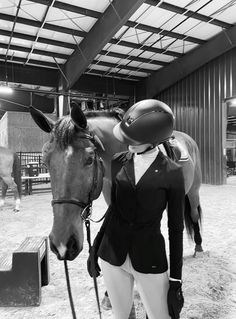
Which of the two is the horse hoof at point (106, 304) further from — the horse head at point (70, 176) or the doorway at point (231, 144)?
the doorway at point (231, 144)

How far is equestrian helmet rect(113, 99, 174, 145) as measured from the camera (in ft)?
3.21

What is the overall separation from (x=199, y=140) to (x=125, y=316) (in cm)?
971

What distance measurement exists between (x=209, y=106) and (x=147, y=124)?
9584 mm

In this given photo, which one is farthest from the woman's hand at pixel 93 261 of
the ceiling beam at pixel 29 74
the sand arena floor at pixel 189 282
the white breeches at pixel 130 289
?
the ceiling beam at pixel 29 74

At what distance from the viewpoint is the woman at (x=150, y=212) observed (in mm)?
996

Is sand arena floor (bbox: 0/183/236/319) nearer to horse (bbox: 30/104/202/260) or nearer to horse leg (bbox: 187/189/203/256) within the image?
horse leg (bbox: 187/189/203/256)

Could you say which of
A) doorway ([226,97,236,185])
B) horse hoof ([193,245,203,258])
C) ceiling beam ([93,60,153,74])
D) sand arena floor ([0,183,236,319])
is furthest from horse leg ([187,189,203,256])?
ceiling beam ([93,60,153,74])

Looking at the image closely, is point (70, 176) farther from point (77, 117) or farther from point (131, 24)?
point (131, 24)

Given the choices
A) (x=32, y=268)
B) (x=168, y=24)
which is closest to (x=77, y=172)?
(x=32, y=268)

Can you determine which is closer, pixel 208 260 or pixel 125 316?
pixel 125 316

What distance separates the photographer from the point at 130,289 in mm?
1115

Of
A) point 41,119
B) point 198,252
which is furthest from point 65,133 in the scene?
point 198,252

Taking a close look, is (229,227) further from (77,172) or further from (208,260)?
(77,172)

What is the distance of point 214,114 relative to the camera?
9562 mm
